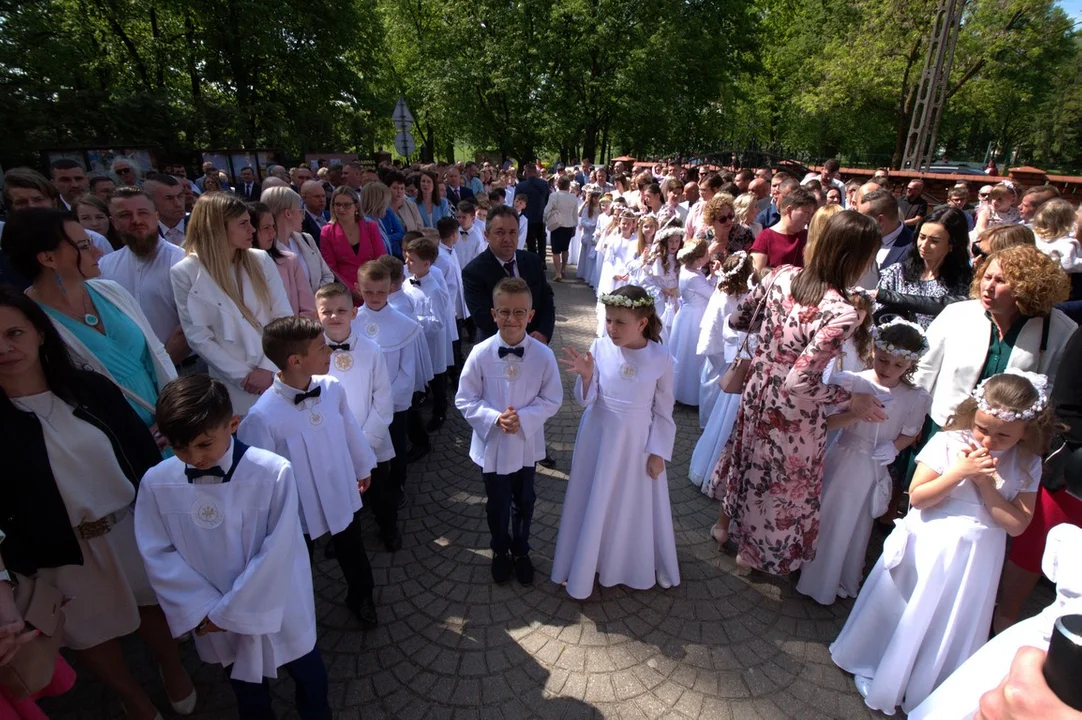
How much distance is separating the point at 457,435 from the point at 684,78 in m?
24.2

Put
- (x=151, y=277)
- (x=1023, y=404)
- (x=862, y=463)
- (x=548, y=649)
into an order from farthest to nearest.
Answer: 1. (x=151, y=277)
2. (x=862, y=463)
3. (x=548, y=649)
4. (x=1023, y=404)

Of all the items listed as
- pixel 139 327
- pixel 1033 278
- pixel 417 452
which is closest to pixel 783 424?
pixel 1033 278

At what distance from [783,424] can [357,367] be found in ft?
8.88

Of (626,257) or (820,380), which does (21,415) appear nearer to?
(820,380)

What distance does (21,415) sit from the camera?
85.0 inches

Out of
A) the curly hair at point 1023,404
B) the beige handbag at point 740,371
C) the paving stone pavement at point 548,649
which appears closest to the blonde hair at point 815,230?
the beige handbag at point 740,371

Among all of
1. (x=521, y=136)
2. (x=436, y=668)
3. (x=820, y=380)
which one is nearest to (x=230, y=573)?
(x=436, y=668)

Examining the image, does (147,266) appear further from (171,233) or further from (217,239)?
(171,233)

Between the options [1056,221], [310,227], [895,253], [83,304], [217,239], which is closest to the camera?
[83,304]

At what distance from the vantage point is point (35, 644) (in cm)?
194

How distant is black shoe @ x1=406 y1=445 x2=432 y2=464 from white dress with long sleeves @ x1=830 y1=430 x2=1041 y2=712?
12.5 feet

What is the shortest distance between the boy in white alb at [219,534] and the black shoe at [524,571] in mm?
1603

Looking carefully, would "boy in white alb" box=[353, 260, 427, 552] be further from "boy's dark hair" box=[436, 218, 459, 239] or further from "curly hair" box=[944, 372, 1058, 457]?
"curly hair" box=[944, 372, 1058, 457]

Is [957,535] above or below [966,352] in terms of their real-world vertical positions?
below
